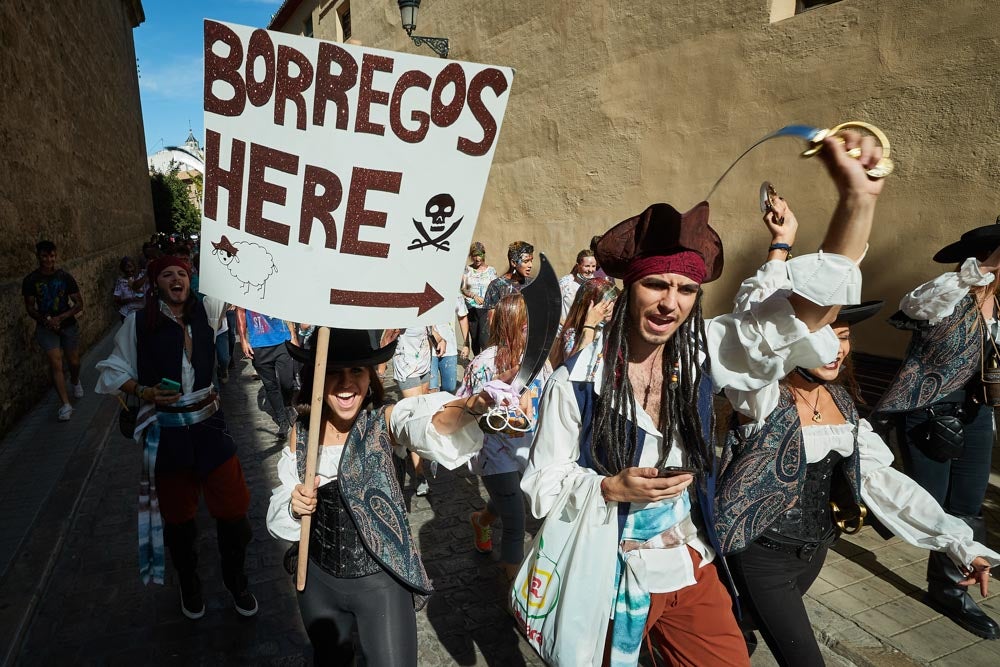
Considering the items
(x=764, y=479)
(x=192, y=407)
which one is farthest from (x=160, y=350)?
(x=764, y=479)

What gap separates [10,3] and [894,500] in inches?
439

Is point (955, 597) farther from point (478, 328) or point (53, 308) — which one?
point (53, 308)

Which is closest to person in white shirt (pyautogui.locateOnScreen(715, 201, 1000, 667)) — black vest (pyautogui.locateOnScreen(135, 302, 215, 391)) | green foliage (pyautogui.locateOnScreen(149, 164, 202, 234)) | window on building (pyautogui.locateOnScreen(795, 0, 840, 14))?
black vest (pyautogui.locateOnScreen(135, 302, 215, 391))

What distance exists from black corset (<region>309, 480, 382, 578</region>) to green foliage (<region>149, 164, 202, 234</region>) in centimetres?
3347

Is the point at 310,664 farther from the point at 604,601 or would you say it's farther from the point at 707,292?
the point at 707,292

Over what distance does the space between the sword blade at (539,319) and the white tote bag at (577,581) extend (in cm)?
40

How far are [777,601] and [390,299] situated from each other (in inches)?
71.8

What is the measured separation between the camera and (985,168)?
15.5 ft

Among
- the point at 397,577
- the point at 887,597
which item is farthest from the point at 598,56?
the point at 397,577

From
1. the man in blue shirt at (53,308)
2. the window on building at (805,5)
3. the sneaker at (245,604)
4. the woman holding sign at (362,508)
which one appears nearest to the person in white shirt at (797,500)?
the woman holding sign at (362,508)

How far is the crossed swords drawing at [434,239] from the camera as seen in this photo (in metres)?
2.01

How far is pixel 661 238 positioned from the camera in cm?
201

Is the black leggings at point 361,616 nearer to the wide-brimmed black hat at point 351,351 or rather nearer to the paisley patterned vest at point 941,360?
the wide-brimmed black hat at point 351,351

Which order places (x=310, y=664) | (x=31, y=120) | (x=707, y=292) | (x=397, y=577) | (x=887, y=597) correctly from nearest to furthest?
1. (x=397, y=577)
2. (x=310, y=664)
3. (x=887, y=597)
4. (x=707, y=292)
5. (x=31, y=120)
